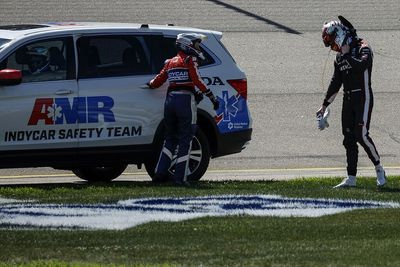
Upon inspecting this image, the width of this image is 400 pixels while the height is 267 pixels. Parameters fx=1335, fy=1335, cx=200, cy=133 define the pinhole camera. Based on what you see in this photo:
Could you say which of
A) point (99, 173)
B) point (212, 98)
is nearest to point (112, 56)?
point (212, 98)

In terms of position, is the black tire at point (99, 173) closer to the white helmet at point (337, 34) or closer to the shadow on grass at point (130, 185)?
the shadow on grass at point (130, 185)

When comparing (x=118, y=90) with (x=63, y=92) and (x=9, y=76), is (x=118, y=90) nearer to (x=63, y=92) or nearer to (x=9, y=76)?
(x=63, y=92)

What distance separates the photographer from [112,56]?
14297 millimetres

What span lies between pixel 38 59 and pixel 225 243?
4918mm

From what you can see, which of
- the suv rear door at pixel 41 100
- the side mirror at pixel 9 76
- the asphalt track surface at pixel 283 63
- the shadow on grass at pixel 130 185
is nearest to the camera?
the side mirror at pixel 9 76

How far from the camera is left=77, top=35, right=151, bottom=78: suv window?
46.3ft

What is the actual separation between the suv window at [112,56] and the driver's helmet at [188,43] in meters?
0.65

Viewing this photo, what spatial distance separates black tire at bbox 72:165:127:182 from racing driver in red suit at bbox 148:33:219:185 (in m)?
1.40

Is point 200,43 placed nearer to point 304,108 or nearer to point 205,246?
point 205,246

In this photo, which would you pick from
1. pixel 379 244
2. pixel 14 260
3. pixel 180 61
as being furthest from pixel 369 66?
pixel 14 260

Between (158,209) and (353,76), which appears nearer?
(158,209)

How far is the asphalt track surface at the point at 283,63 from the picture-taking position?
17.3 m

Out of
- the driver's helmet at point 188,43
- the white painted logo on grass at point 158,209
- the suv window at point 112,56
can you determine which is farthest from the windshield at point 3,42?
the white painted logo on grass at point 158,209

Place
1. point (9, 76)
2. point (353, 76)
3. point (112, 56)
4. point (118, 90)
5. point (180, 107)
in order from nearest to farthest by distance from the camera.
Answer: point (9, 76) → point (353, 76) → point (180, 107) → point (118, 90) → point (112, 56)
